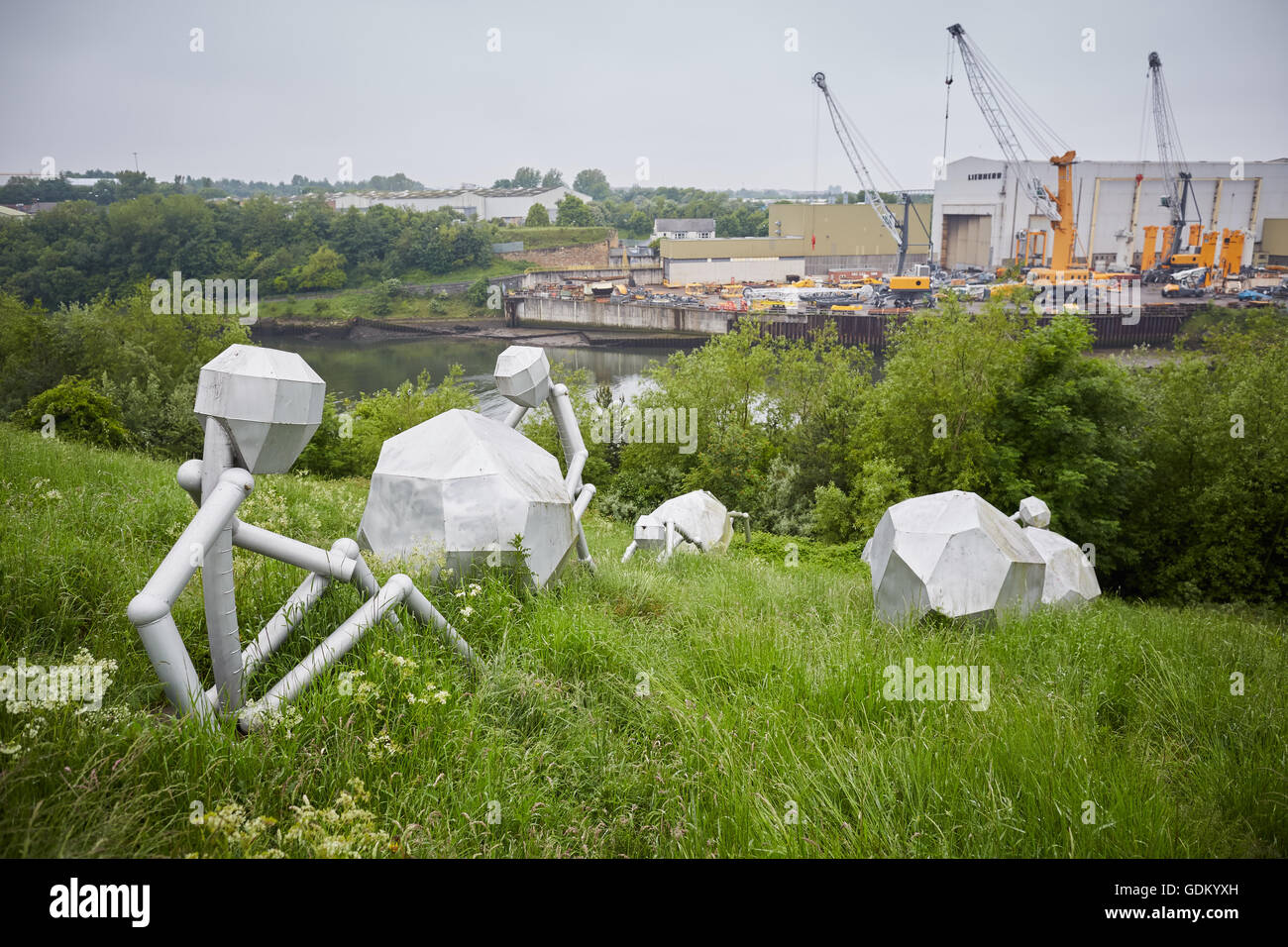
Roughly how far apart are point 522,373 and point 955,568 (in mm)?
4466

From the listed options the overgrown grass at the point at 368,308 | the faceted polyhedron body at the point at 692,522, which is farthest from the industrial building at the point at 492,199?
the faceted polyhedron body at the point at 692,522

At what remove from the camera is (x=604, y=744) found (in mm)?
4441

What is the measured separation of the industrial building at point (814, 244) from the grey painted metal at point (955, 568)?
84742 millimetres

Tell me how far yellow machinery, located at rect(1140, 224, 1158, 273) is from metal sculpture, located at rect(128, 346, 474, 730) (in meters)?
77.1

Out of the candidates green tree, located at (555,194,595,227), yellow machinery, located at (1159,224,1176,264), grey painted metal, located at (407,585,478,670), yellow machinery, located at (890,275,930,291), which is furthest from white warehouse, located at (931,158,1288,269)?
grey painted metal, located at (407,585,478,670)

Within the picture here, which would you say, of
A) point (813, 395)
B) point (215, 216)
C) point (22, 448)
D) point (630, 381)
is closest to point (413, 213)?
point (215, 216)

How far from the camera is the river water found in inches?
2073

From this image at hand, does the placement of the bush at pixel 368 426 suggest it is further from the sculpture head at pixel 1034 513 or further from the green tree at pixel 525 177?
the green tree at pixel 525 177

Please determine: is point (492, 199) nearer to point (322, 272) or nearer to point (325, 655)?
point (322, 272)

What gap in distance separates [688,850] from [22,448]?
29.4 feet

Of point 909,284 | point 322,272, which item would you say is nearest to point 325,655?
point 909,284

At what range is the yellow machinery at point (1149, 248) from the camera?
6700cm

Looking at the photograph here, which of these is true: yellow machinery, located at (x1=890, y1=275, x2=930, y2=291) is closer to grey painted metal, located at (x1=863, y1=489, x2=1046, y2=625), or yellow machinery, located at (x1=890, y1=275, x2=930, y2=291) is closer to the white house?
the white house
